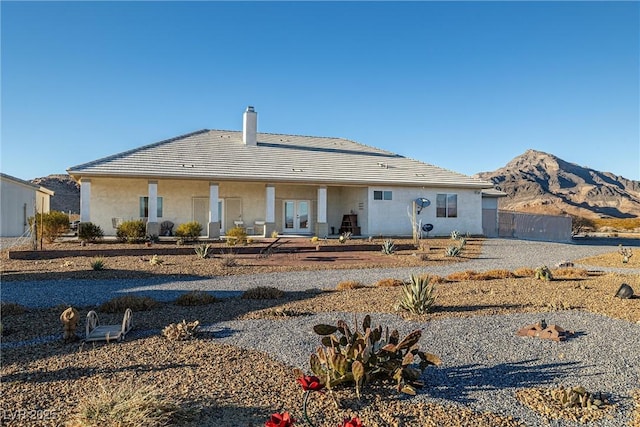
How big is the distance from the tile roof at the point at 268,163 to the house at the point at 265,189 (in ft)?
0.18

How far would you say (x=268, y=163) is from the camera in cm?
2456

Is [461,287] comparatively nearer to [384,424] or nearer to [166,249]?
[384,424]

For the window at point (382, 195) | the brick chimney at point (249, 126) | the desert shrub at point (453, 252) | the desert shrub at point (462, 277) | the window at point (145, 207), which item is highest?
the brick chimney at point (249, 126)

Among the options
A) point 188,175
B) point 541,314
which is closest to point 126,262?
point 188,175

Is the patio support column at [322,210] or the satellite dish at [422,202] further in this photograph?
the satellite dish at [422,202]

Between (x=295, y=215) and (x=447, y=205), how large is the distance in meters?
8.74

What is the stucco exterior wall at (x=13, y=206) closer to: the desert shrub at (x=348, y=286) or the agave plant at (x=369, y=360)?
the desert shrub at (x=348, y=286)

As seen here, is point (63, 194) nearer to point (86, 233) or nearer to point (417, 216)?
point (86, 233)

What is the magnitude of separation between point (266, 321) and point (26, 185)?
101 ft

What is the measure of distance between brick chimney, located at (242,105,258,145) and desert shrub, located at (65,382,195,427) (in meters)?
24.2

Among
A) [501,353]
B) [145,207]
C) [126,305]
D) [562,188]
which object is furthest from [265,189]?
[562,188]

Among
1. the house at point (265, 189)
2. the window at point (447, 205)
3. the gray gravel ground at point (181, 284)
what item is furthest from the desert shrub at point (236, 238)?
the window at point (447, 205)

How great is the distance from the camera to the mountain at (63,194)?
237ft

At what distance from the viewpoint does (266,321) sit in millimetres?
6801
